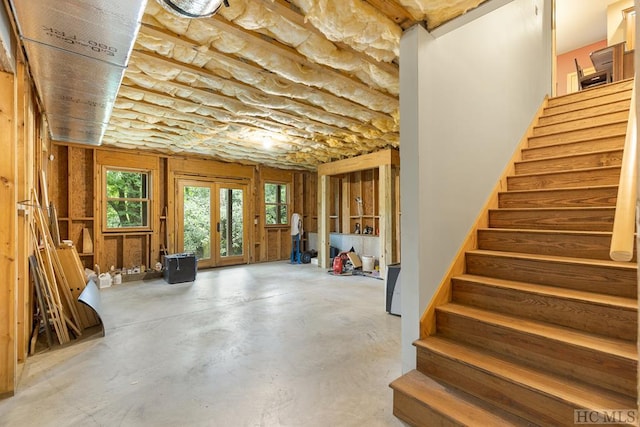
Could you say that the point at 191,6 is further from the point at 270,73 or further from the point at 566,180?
the point at 566,180

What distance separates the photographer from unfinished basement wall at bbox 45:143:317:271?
5.61 m

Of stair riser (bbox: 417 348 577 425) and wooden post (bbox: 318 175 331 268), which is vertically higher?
wooden post (bbox: 318 175 331 268)

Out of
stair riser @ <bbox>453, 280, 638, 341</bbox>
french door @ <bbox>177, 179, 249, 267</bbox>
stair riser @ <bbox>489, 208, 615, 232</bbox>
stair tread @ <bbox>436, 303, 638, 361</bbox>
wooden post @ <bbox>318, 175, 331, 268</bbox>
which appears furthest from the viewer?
wooden post @ <bbox>318, 175, 331, 268</bbox>

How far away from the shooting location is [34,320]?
3205 mm

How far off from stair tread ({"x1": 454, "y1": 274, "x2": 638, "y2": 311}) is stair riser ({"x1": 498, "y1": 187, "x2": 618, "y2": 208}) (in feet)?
2.98

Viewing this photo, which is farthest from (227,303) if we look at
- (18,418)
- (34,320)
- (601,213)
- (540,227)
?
(601,213)

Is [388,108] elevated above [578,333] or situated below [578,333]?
above

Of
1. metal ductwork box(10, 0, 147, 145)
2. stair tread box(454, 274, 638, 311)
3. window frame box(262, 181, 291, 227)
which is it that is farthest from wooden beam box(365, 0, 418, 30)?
window frame box(262, 181, 291, 227)

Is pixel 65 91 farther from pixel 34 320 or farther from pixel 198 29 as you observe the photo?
pixel 34 320

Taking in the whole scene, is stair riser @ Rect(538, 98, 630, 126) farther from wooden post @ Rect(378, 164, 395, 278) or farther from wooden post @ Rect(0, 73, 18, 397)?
wooden post @ Rect(0, 73, 18, 397)

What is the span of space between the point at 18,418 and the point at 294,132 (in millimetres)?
4382

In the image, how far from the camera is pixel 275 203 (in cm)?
858

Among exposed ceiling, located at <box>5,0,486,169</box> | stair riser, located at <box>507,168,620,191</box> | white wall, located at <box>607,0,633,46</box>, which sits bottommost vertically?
stair riser, located at <box>507,168,620,191</box>

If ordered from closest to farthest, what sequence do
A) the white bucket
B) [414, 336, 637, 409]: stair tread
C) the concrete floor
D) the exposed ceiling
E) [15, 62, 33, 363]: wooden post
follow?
1. [414, 336, 637, 409]: stair tread
2. the concrete floor
3. the exposed ceiling
4. [15, 62, 33, 363]: wooden post
5. the white bucket
